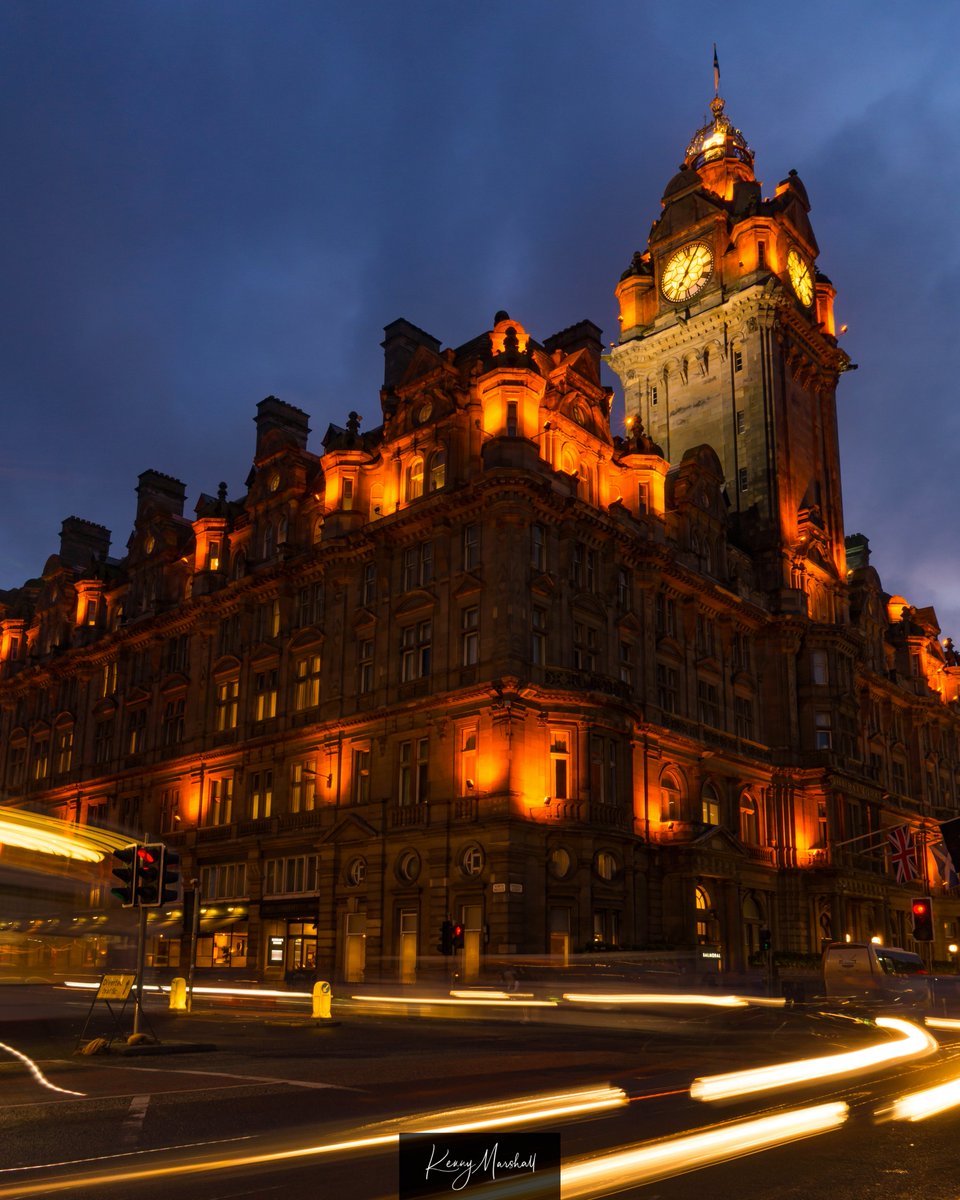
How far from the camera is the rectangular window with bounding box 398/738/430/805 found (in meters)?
46.8

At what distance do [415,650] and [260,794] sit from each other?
11544 mm

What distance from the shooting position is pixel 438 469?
51000 millimetres

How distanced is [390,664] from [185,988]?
2085 cm

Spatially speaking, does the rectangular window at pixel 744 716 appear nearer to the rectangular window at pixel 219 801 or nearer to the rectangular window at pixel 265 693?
the rectangular window at pixel 265 693

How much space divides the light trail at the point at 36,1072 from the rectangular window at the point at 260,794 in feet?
107

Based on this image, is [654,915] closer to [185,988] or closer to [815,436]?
[185,988]

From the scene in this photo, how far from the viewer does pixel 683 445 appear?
71.8 meters

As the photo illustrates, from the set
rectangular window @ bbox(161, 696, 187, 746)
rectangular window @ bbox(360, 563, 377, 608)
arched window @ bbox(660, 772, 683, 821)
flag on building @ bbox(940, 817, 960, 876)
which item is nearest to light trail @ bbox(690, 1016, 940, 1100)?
arched window @ bbox(660, 772, 683, 821)

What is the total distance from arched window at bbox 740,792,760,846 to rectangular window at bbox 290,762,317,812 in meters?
20.2

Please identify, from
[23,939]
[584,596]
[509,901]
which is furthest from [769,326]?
[23,939]

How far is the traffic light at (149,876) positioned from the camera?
20328 millimetres

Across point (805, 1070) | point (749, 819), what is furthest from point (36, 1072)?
point (749, 819)

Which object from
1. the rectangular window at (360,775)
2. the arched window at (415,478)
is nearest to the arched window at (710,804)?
the rectangular window at (360,775)

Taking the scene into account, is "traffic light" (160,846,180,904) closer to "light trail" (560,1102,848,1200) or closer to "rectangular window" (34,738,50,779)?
"light trail" (560,1102,848,1200)
